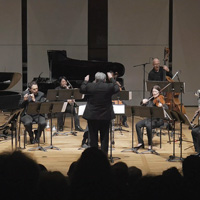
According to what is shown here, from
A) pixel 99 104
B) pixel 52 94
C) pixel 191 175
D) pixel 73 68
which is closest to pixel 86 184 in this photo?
pixel 191 175

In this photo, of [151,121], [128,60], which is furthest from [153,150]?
[128,60]

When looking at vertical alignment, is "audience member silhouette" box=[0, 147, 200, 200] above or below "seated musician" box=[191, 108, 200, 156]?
above

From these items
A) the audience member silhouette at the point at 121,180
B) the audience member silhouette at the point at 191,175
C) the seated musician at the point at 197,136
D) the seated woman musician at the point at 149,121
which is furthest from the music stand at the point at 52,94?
the audience member silhouette at the point at 191,175

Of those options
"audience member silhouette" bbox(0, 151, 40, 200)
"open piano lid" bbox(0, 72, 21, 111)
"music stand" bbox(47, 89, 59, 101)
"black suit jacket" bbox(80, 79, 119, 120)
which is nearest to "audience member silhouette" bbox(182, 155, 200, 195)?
"audience member silhouette" bbox(0, 151, 40, 200)

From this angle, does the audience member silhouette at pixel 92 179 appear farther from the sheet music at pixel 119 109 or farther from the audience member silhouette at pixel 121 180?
the sheet music at pixel 119 109

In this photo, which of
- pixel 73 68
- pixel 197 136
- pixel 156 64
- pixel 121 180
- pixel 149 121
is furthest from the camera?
pixel 73 68

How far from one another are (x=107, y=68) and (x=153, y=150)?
4021 millimetres

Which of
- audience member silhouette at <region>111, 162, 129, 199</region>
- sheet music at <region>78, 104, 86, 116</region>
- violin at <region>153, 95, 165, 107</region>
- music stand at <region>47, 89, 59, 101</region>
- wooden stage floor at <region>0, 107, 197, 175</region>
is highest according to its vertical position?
music stand at <region>47, 89, 59, 101</region>

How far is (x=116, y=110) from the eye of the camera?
6875mm

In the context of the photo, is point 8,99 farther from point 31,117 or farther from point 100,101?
point 100,101

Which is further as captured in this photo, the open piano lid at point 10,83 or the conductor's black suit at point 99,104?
the open piano lid at point 10,83

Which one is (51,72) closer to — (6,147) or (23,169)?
(6,147)

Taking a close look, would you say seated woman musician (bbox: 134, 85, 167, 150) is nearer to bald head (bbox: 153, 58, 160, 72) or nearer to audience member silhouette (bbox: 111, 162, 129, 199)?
bald head (bbox: 153, 58, 160, 72)

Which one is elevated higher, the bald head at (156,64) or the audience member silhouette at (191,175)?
the bald head at (156,64)
